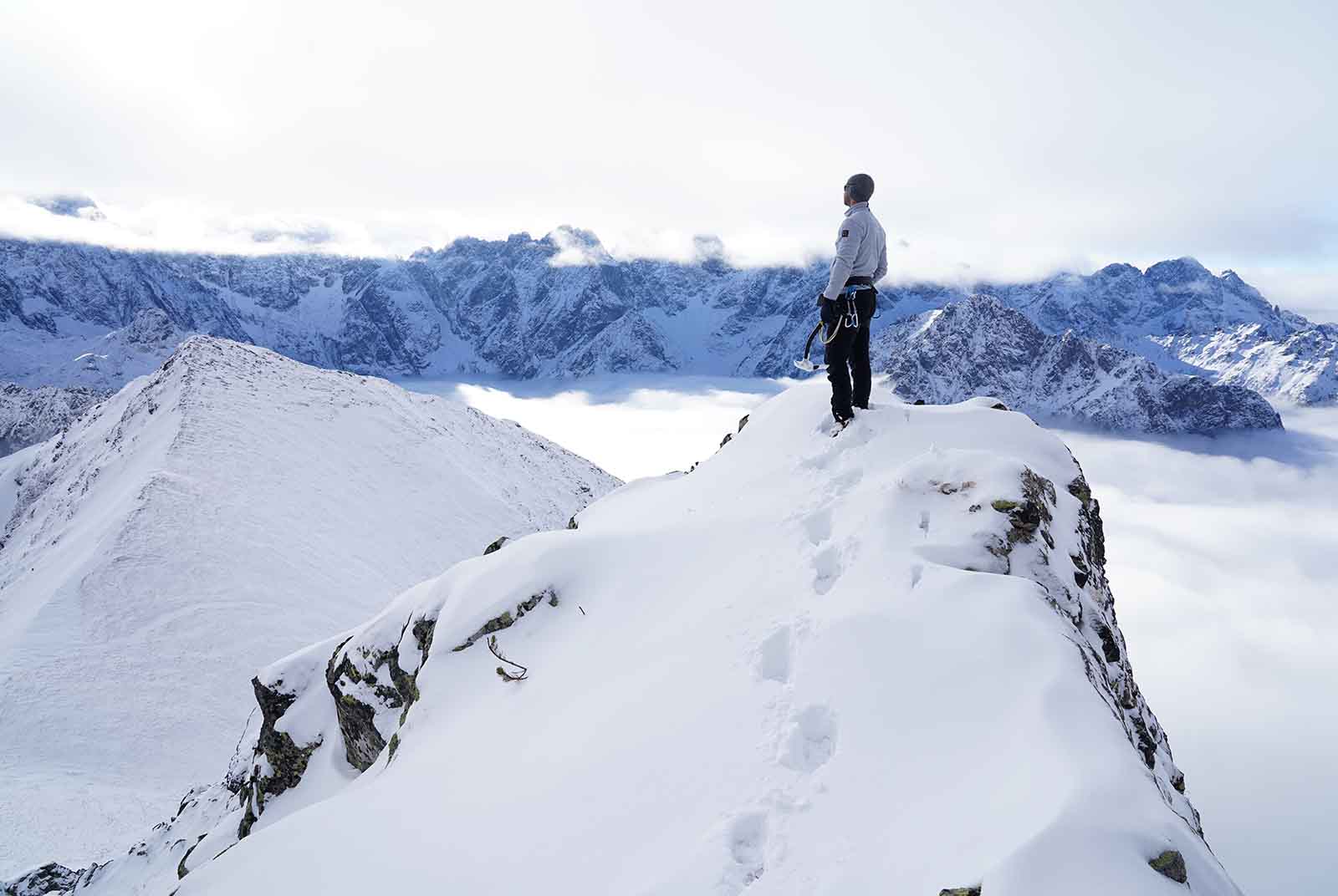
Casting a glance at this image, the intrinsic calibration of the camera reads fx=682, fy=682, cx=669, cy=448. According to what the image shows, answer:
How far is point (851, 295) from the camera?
36.5 ft

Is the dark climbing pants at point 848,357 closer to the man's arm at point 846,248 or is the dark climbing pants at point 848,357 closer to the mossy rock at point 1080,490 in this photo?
the man's arm at point 846,248

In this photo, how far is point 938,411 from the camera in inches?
436

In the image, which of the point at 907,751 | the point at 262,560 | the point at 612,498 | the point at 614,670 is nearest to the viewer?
the point at 907,751

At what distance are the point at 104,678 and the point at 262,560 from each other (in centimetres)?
1073

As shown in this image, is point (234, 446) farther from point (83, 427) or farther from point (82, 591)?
point (83, 427)

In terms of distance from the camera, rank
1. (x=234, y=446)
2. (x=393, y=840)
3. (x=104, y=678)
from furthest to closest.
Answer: (x=234, y=446) < (x=104, y=678) < (x=393, y=840)

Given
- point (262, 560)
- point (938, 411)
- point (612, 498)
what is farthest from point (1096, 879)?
point (262, 560)

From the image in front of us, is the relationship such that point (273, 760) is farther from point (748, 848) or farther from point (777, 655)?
point (748, 848)

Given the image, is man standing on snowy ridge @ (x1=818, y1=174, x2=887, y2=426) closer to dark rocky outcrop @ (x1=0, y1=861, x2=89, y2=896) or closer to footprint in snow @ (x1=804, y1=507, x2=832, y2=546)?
footprint in snow @ (x1=804, y1=507, x2=832, y2=546)

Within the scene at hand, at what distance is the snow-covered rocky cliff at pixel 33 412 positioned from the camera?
16612 cm

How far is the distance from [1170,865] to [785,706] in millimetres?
2781

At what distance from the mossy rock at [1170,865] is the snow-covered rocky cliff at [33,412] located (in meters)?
212

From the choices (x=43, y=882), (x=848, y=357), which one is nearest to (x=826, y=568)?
(x=848, y=357)

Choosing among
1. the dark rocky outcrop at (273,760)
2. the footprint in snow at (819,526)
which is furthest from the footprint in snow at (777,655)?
the dark rocky outcrop at (273,760)
